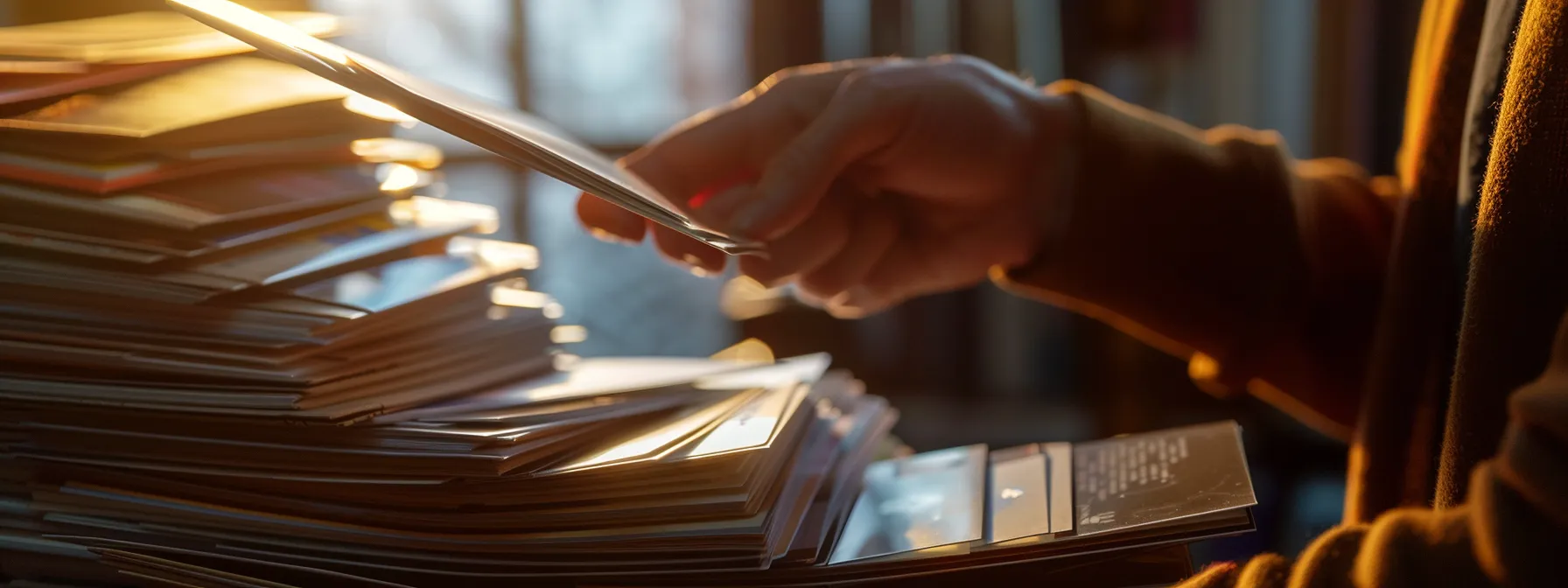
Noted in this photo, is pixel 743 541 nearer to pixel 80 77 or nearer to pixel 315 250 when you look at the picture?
pixel 315 250

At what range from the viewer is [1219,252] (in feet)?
2.85

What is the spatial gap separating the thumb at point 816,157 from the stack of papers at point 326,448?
0.52ft

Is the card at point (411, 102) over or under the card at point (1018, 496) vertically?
over

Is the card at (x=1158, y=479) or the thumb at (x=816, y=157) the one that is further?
the thumb at (x=816, y=157)

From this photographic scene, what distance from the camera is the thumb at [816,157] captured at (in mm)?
700

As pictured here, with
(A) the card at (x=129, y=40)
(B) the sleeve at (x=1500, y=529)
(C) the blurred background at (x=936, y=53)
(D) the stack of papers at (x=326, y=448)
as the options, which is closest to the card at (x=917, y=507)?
(D) the stack of papers at (x=326, y=448)

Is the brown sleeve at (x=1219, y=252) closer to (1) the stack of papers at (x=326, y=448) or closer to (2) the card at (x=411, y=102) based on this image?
(1) the stack of papers at (x=326, y=448)

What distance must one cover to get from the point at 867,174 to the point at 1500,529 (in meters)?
0.53

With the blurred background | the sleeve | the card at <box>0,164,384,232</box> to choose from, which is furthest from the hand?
the blurred background

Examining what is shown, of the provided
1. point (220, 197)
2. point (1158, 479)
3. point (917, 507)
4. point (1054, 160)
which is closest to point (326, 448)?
point (220, 197)

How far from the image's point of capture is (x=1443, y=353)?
628 mm

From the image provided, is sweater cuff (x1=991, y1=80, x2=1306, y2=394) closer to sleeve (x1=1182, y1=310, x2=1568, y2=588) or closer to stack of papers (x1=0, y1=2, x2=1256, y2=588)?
stack of papers (x1=0, y1=2, x2=1256, y2=588)

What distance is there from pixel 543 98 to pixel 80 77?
2.57 meters

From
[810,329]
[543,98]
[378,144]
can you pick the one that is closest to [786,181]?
[378,144]
